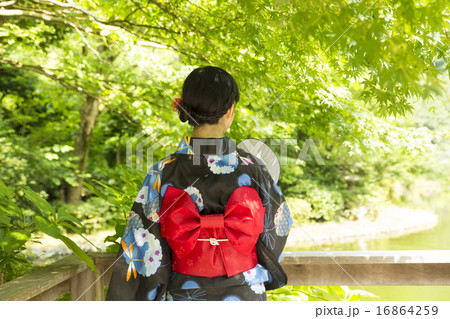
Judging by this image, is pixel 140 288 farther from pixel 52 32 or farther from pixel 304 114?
pixel 52 32

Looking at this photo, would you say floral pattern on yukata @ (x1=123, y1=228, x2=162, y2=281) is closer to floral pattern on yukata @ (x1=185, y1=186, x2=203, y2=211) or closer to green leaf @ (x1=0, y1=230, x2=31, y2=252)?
floral pattern on yukata @ (x1=185, y1=186, x2=203, y2=211)

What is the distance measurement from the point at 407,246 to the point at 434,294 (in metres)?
3.40

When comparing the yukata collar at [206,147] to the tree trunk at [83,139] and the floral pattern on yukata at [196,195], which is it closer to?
the floral pattern on yukata at [196,195]

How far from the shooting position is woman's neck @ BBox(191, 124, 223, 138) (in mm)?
1170

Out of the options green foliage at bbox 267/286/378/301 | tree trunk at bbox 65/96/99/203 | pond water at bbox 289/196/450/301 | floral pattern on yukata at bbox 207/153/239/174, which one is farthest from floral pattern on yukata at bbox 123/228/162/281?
tree trunk at bbox 65/96/99/203

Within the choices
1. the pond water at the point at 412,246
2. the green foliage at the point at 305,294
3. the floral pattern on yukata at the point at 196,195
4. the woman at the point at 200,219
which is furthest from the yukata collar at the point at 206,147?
the pond water at the point at 412,246

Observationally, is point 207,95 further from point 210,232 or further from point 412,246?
point 412,246

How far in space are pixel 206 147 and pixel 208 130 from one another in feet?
0.16

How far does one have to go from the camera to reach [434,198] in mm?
15133

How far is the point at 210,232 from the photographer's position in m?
1.13

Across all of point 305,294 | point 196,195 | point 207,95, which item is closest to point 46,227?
point 196,195

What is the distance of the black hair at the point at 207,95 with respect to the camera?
1140 mm

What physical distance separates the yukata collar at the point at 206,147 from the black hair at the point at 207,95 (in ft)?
0.17

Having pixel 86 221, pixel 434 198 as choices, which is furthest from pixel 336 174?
pixel 434 198
